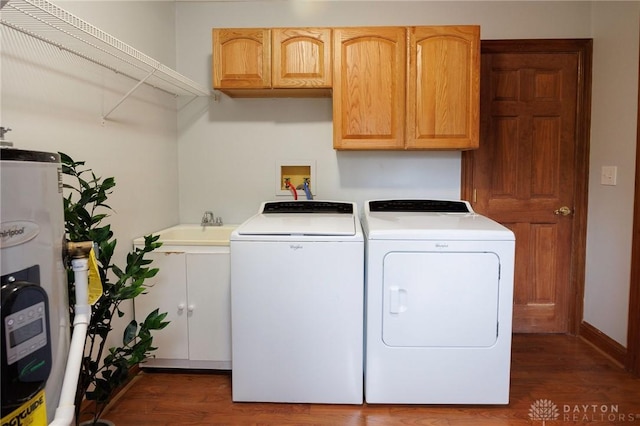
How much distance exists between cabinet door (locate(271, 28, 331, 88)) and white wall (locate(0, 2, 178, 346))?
30.5 inches

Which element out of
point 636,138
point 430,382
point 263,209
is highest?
point 636,138

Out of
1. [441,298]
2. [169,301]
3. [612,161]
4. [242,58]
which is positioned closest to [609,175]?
[612,161]

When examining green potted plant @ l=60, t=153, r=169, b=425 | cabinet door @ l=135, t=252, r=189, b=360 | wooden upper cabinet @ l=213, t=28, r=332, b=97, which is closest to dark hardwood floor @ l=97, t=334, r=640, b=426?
cabinet door @ l=135, t=252, r=189, b=360

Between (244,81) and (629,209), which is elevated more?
(244,81)

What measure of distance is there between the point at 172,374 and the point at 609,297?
269 cm

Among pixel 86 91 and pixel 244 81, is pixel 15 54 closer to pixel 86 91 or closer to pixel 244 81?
pixel 86 91

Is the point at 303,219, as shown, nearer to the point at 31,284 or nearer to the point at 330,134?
the point at 330,134

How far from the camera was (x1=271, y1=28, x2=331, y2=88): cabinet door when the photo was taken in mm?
2461

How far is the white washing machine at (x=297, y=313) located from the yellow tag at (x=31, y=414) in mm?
1049

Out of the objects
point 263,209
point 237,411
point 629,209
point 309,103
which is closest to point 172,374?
point 237,411

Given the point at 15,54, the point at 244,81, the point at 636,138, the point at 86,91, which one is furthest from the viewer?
the point at 244,81

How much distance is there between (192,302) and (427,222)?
1.36 meters

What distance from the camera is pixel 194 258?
2322mm

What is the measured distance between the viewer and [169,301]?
7.66 ft
